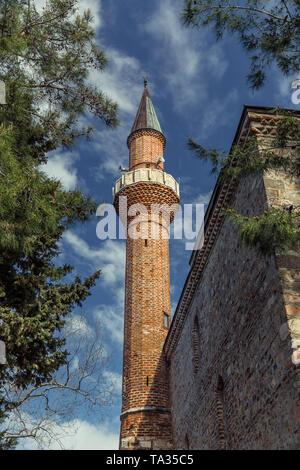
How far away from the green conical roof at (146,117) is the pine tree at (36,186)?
36.5 ft

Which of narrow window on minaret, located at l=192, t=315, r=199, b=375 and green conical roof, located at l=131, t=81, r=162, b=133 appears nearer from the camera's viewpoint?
narrow window on minaret, located at l=192, t=315, r=199, b=375

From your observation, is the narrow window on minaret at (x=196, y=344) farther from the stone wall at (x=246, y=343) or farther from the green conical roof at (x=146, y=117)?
the green conical roof at (x=146, y=117)

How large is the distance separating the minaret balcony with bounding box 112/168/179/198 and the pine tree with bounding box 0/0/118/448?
8.76 metres

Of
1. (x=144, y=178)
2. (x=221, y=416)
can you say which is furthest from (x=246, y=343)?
(x=144, y=178)

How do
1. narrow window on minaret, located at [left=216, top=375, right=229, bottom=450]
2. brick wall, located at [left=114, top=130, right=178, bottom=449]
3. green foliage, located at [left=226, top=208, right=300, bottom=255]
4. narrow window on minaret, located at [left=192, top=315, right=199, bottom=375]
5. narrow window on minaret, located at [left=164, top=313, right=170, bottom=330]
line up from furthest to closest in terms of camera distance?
narrow window on minaret, located at [left=164, top=313, right=170, bottom=330] < brick wall, located at [left=114, top=130, right=178, bottom=449] < narrow window on minaret, located at [left=192, top=315, right=199, bottom=375] < narrow window on minaret, located at [left=216, top=375, right=229, bottom=450] < green foliage, located at [left=226, top=208, right=300, bottom=255]

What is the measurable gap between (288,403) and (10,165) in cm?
430

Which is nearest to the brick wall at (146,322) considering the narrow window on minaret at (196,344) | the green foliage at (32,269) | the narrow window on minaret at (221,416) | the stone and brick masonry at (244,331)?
the stone and brick masonry at (244,331)

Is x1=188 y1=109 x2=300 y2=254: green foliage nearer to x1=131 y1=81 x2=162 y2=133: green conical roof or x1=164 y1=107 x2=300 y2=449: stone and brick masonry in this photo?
x1=164 y1=107 x2=300 y2=449: stone and brick masonry

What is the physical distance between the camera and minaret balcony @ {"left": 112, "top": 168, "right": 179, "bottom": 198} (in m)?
16.8

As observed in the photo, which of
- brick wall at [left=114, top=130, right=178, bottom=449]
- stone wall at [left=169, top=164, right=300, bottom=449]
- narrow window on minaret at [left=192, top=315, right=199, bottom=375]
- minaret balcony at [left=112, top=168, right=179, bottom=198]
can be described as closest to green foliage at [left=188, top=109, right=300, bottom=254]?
stone wall at [left=169, top=164, right=300, bottom=449]

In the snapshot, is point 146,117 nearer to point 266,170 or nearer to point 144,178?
point 144,178

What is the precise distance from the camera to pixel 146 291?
583 inches

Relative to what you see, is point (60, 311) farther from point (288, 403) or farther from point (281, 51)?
point (281, 51)
